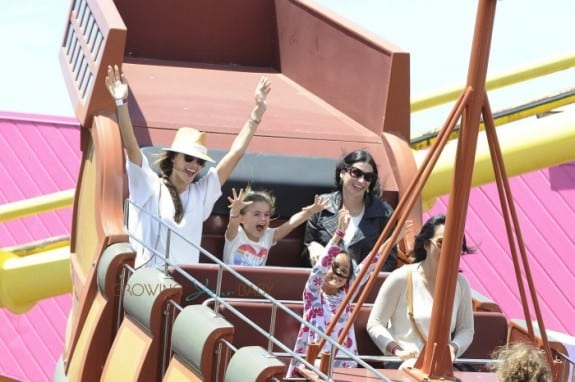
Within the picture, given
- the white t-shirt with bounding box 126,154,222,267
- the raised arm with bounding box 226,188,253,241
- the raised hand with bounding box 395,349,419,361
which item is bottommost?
the raised hand with bounding box 395,349,419,361

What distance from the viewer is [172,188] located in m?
5.15

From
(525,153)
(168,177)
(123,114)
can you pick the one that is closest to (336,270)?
(168,177)

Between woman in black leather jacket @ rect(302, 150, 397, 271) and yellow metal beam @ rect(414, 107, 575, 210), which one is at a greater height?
yellow metal beam @ rect(414, 107, 575, 210)

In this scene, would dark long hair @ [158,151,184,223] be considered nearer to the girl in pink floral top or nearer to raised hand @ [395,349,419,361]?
the girl in pink floral top

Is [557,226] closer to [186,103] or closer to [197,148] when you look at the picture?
[186,103]

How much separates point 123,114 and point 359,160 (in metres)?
0.97

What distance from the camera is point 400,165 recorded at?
584cm

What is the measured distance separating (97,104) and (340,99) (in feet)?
4.72

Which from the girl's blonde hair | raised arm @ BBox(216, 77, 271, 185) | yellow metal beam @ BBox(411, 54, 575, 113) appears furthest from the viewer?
yellow metal beam @ BBox(411, 54, 575, 113)

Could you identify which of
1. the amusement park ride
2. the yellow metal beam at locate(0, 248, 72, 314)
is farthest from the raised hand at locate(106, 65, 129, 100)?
the yellow metal beam at locate(0, 248, 72, 314)

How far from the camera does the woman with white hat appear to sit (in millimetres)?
5000

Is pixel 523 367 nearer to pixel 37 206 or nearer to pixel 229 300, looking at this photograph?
pixel 229 300

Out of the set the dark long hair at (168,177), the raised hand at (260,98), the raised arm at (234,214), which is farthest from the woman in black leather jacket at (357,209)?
the dark long hair at (168,177)

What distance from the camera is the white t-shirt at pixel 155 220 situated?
197 inches
